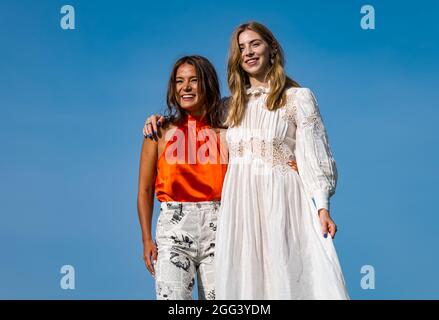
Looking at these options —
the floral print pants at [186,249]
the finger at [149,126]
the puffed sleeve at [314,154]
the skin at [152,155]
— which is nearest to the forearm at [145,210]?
the skin at [152,155]

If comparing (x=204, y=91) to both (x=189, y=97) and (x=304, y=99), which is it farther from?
(x=304, y=99)

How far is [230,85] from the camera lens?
5.74m

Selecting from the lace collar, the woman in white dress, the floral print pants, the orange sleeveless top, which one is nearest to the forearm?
the orange sleeveless top

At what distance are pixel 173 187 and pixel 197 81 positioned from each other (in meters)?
A: 0.86

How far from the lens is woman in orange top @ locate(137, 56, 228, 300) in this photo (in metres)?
5.27

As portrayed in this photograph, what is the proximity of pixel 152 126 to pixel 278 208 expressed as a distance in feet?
3.97

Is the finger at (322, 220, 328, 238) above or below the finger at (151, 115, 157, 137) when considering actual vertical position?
below

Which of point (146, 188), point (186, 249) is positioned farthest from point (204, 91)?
point (186, 249)

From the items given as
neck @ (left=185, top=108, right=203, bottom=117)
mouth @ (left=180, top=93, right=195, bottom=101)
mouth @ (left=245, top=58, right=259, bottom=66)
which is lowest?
neck @ (left=185, top=108, right=203, bottom=117)

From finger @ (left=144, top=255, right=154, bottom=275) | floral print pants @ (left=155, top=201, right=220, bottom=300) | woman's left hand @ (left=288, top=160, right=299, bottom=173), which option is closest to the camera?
floral print pants @ (left=155, top=201, right=220, bottom=300)

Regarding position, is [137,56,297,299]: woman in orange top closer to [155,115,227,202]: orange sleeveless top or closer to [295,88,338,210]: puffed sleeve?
[155,115,227,202]: orange sleeveless top

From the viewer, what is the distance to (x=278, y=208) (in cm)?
517

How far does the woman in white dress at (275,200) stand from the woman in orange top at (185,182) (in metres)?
0.14

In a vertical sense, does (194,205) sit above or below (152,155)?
below
